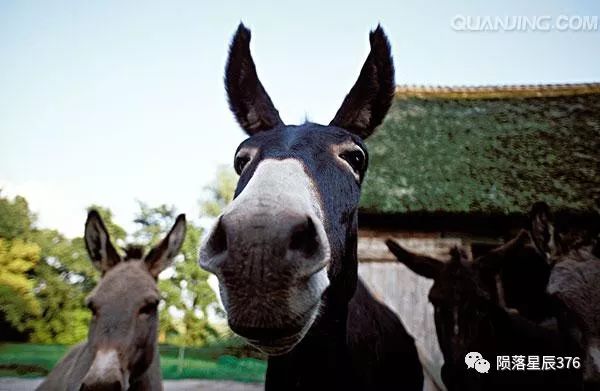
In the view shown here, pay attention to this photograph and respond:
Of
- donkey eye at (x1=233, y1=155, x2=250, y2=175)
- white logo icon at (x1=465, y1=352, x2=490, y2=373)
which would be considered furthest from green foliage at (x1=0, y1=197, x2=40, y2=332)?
white logo icon at (x1=465, y1=352, x2=490, y2=373)

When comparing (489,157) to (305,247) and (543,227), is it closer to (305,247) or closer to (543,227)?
(543,227)

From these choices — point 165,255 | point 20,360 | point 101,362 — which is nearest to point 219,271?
point 101,362

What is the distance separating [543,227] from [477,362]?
920 mm

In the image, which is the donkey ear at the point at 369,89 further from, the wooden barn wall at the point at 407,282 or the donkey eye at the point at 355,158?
the wooden barn wall at the point at 407,282

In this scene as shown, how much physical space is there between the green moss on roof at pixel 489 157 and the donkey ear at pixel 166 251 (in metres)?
2.43

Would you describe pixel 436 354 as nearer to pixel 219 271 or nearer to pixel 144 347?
pixel 144 347

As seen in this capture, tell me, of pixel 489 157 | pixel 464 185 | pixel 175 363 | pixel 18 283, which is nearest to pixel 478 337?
pixel 175 363

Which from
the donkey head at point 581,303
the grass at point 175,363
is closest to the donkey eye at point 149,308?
the grass at point 175,363

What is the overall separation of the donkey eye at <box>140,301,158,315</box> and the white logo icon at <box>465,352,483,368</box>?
5.37ft

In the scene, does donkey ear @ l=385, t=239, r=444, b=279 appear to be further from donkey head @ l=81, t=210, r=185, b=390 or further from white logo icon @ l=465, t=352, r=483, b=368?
donkey head @ l=81, t=210, r=185, b=390

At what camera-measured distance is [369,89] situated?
1674 mm

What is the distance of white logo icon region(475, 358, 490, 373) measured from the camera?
222 centimetres

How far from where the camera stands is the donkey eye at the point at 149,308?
2.15m

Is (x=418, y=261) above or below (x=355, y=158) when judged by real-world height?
below
